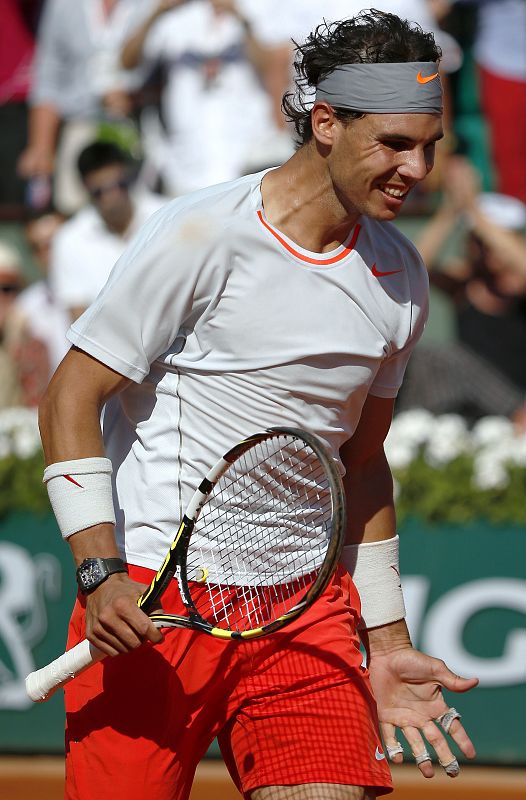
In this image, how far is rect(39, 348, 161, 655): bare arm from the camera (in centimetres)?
245

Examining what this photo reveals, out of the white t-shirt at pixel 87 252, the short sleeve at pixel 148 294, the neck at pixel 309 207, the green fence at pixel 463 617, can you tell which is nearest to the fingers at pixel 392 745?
the short sleeve at pixel 148 294

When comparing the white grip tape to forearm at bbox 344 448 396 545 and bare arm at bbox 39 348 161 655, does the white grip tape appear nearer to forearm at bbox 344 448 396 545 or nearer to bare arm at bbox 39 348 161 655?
bare arm at bbox 39 348 161 655

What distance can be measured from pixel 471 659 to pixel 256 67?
12.7 feet

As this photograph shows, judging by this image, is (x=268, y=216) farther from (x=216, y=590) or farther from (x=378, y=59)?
(x=216, y=590)

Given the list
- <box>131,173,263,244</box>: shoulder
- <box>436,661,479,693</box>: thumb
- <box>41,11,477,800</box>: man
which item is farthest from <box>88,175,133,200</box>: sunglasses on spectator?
<box>436,661,479,693</box>: thumb

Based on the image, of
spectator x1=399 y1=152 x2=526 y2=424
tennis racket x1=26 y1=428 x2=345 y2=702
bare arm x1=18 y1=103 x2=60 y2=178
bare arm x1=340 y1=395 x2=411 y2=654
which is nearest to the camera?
tennis racket x1=26 y1=428 x2=345 y2=702

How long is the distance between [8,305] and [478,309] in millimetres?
2988

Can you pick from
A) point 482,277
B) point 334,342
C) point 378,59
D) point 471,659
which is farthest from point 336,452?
point 482,277

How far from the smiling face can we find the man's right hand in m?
0.92

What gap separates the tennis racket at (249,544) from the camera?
260cm

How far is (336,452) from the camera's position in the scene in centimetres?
280

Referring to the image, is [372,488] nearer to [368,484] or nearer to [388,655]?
[368,484]

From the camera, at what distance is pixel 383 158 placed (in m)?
2.53

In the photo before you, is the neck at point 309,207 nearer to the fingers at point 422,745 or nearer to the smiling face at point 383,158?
the smiling face at point 383,158
